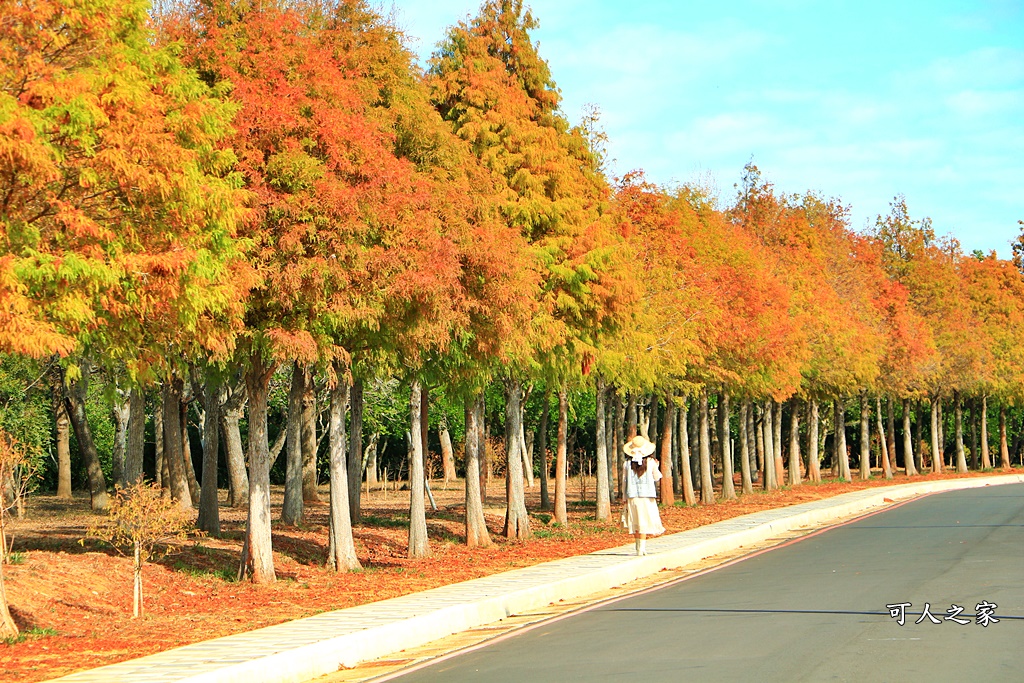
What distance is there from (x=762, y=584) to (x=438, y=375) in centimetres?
959

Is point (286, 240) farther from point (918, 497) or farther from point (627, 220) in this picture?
point (918, 497)

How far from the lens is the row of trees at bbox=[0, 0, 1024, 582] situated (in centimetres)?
1260

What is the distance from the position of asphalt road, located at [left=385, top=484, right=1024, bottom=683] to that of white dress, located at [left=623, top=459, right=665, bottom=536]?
1.68m

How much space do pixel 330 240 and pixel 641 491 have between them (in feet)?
24.7

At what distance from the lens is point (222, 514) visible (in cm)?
3303

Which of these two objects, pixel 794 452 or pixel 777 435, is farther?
pixel 794 452

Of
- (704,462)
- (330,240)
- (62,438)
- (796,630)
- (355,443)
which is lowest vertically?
(796,630)

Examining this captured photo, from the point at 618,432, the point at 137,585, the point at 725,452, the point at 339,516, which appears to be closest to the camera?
the point at 137,585

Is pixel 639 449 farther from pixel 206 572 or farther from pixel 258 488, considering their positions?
pixel 206 572

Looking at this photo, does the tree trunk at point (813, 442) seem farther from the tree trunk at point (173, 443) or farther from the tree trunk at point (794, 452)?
the tree trunk at point (173, 443)

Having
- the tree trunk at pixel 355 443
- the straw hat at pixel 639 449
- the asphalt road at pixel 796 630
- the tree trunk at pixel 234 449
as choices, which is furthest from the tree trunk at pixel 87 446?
the asphalt road at pixel 796 630

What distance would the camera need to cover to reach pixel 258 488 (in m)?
20.2

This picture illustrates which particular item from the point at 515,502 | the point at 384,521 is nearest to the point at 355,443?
the point at 384,521

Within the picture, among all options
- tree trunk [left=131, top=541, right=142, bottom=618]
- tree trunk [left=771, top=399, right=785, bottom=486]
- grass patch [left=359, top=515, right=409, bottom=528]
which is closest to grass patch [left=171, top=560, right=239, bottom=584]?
tree trunk [left=131, top=541, right=142, bottom=618]
